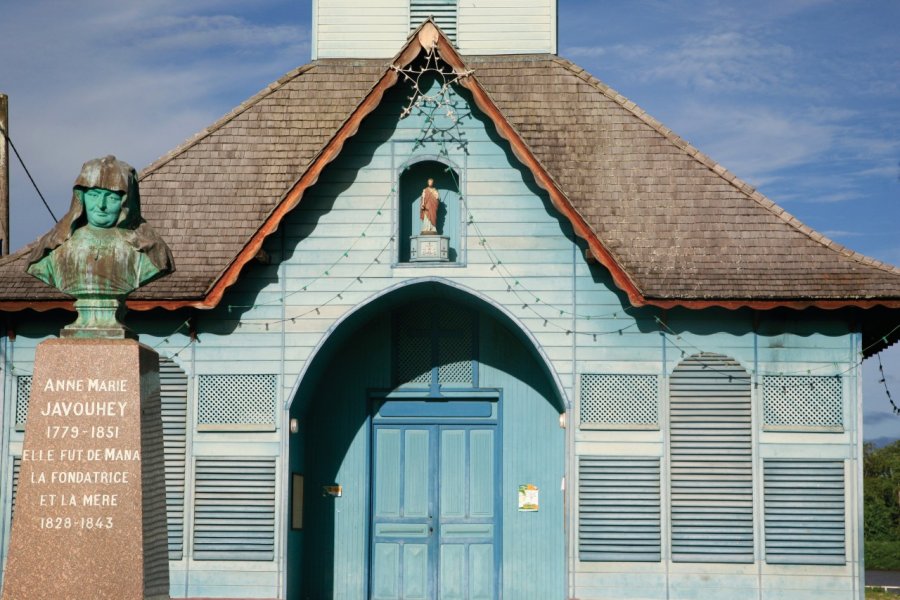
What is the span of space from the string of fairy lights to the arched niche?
0.93 ft

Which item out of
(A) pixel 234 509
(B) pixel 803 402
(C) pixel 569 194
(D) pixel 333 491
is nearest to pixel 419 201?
(C) pixel 569 194

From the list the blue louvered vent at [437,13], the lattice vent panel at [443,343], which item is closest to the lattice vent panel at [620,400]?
the lattice vent panel at [443,343]

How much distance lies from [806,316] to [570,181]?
361cm

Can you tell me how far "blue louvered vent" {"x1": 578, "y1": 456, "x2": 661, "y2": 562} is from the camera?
55.1 feet

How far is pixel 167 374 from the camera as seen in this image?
57.2 ft

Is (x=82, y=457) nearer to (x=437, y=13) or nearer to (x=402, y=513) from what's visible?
(x=402, y=513)

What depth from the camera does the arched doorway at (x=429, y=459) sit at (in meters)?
18.2

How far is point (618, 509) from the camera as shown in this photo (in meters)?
16.9

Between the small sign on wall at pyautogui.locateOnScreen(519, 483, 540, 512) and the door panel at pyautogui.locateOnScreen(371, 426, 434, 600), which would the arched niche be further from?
the small sign on wall at pyautogui.locateOnScreen(519, 483, 540, 512)

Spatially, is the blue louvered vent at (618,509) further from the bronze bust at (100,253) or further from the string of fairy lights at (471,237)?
the bronze bust at (100,253)

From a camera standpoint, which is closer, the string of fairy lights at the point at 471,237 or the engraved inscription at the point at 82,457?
the engraved inscription at the point at 82,457

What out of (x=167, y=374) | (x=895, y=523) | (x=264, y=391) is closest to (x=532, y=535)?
(x=264, y=391)

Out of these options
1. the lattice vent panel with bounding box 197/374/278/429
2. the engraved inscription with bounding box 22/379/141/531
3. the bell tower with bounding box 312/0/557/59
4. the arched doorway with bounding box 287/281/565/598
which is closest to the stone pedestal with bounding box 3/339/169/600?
the engraved inscription with bounding box 22/379/141/531

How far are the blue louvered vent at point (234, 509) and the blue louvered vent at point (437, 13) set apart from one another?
7.60m
